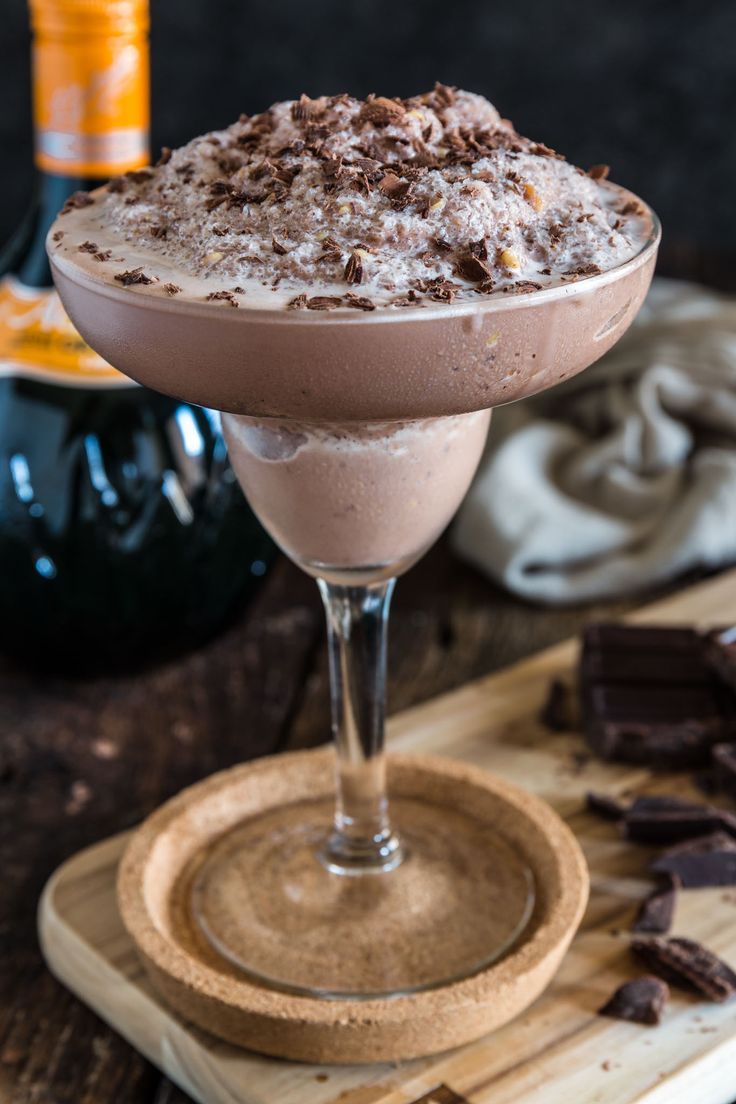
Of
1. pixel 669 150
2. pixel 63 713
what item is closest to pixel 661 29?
pixel 669 150

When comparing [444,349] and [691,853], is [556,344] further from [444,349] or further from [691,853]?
[691,853]

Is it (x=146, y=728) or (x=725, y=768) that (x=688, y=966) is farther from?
(x=146, y=728)

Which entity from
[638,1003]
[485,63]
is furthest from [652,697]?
[485,63]

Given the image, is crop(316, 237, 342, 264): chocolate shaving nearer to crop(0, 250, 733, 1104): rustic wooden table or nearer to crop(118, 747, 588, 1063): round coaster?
crop(118, 747, 588, 1063): round coaster

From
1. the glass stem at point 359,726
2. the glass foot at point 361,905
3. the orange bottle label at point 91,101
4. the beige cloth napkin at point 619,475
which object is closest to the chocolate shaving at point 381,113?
the glass stem at point 359,726

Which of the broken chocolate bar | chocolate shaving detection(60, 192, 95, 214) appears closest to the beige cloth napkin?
the broken chocolate bar

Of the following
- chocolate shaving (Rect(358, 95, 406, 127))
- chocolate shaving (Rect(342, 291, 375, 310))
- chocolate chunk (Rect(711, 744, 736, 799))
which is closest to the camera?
chocolate shaving (Rect(342, 291, 375, 310))
